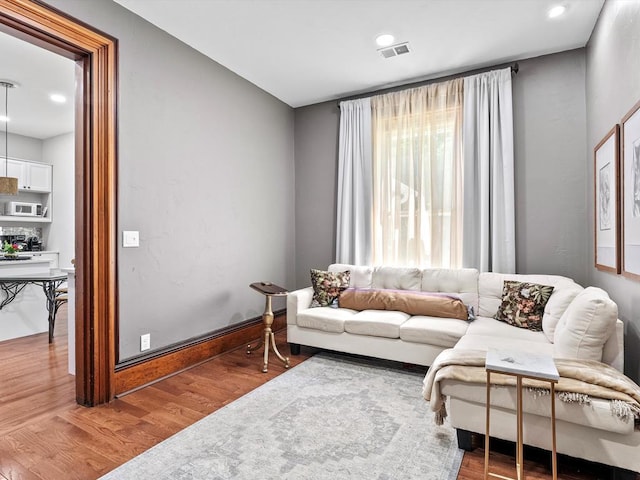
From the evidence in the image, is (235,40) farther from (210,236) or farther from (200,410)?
(200,410)

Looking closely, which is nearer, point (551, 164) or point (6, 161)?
point (551, 164)

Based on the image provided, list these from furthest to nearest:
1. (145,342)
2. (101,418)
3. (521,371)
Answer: (145,342)
(101,418)
(521,371)

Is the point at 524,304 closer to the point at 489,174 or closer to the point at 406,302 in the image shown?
the point at 406,302

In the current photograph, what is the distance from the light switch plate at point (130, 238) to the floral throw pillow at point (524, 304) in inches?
118

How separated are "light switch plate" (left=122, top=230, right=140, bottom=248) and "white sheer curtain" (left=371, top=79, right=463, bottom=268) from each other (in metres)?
2.46

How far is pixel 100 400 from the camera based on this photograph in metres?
2.41

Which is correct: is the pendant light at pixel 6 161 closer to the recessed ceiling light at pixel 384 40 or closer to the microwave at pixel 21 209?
the microwave at pixel 21 209

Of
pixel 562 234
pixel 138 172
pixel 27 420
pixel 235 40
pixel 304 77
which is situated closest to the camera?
pixel 27 420

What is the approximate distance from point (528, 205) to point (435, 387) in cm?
232

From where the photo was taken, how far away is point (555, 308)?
2.44 m

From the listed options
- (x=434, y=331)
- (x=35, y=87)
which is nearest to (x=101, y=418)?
(x=434, y=331)

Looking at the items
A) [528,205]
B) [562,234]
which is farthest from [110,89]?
[562,234]

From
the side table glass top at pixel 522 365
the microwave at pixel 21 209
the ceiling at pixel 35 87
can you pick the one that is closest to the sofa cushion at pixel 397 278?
the side table glass top at pixel 522 365

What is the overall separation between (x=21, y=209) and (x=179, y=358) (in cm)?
471
